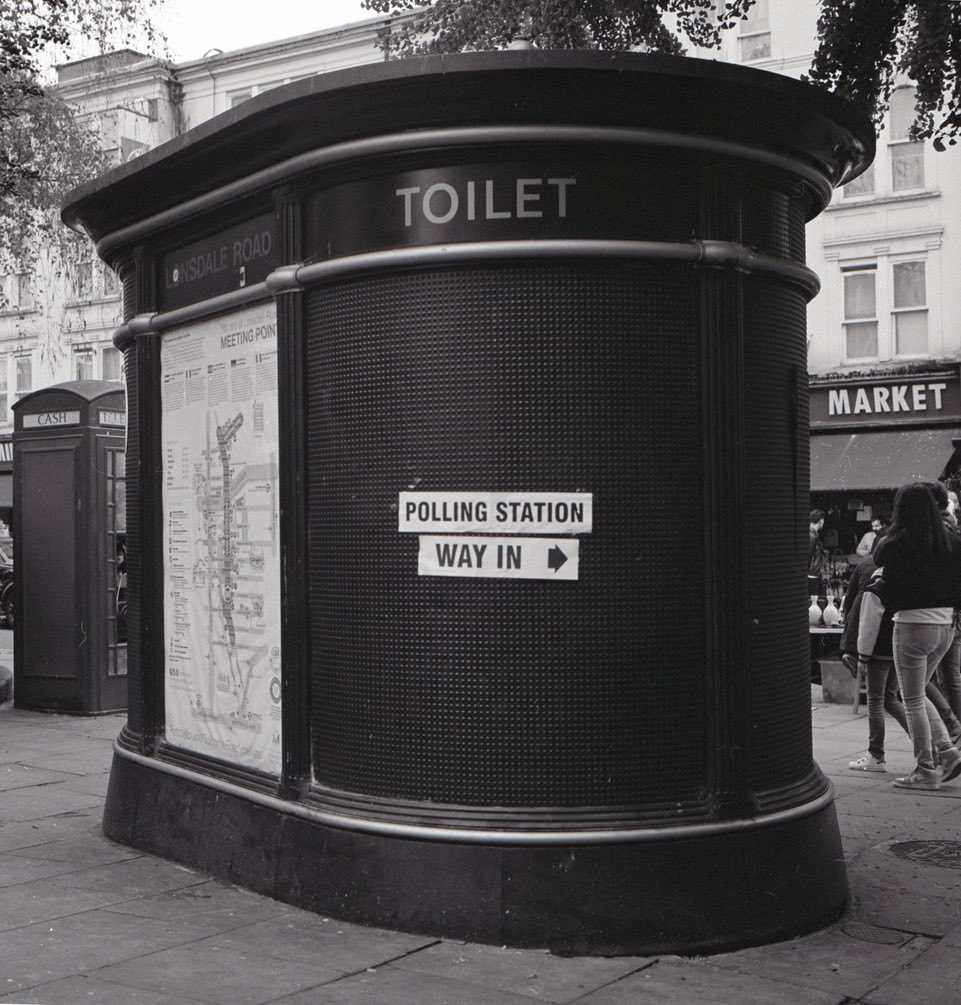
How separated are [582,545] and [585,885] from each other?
123cm

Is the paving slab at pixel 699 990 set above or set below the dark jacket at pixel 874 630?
below

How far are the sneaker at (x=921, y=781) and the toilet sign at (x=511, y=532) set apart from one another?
4185 millimetres

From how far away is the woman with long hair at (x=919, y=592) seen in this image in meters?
7.99

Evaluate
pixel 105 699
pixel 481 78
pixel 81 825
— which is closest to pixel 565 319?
pixel 481 78

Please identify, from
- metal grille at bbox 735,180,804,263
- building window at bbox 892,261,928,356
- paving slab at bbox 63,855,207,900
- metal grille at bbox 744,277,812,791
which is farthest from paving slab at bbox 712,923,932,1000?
building window at bbox 892,261,928,356

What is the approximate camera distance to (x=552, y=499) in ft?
16.7

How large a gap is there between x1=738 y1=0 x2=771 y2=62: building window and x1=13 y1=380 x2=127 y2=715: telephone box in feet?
62.5

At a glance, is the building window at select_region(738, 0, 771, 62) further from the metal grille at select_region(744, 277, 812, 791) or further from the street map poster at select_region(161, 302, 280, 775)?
the metal grille at select_region(744, 277, 812, 791)

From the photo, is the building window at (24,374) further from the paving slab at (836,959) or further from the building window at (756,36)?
the paving slab at (836,959)

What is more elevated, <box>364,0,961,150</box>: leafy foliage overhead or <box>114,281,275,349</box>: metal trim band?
<box>364,0,961,150</box>: leafy foliage overhead

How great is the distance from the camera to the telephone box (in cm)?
1145

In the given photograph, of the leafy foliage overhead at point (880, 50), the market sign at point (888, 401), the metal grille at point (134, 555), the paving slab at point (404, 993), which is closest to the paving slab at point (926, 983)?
the paving slab at point (404, 993)

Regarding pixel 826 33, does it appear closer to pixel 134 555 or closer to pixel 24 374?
pixel 134 555

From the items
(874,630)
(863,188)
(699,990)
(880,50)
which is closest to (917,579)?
(874,630)
